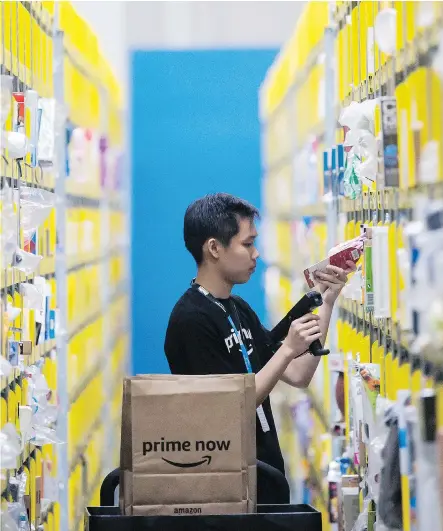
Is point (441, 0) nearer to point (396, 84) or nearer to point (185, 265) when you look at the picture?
point (396, 84)

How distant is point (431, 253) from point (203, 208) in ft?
5.18

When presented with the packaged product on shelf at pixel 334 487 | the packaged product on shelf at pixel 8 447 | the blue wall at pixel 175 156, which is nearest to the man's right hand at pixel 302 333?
the packaged product on shelf at pixel 8 447

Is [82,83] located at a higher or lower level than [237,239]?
higher

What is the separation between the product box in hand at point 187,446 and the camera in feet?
7.53

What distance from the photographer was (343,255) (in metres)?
2.85

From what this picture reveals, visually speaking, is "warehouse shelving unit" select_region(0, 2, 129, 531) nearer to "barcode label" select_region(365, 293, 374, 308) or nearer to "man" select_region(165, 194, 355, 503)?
"man" select_region(165, 194, 355, 503)

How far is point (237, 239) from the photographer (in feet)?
10.3

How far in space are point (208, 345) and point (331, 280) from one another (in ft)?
1.30

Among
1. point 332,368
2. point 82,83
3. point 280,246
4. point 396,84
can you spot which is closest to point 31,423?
point 332,368

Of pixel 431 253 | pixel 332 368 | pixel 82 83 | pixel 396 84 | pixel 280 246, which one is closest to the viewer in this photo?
pixel 431 253

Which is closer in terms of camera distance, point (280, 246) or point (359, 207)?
point (359, 207)

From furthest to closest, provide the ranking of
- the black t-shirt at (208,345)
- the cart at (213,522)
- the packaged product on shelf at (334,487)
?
the packaged product on shelf at (334,487)
the black t-shirt at (208,345)
the cart at (213,522)

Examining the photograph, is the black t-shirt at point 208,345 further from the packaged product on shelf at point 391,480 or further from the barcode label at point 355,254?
the packaged product on shelf at point 391,480

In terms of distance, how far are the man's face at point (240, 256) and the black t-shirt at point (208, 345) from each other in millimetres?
91
